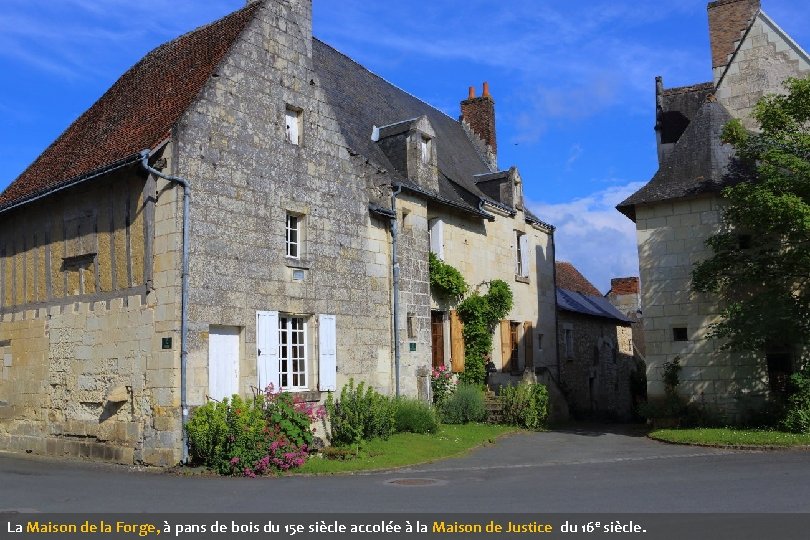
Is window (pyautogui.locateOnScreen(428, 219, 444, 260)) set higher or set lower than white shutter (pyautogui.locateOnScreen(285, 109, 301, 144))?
lower

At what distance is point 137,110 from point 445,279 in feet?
26.4

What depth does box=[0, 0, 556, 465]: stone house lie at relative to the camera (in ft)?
40.7

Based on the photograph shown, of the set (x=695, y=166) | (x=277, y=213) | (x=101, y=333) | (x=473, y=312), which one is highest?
(x=695, y=166)

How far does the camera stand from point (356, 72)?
21656mm

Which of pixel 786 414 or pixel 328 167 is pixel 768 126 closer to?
pixel 786 414

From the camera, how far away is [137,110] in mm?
14531

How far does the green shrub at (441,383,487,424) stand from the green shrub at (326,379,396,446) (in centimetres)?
326

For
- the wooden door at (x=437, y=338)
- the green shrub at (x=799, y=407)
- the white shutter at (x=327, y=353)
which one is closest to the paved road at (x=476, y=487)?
the green shrub at (x=799, y=407)

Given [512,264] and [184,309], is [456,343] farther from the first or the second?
[184,309]

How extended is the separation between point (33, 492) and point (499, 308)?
532 inches

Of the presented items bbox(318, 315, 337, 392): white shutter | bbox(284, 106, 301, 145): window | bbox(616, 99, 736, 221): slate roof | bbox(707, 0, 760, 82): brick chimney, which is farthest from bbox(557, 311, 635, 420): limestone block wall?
bbox(284, 106, 301, 145): window

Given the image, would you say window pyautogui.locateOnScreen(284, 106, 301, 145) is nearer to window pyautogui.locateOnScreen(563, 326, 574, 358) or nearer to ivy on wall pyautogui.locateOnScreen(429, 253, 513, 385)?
ivy on wall pyautogui.locateOnScreen(429, 253, 513, 385)
